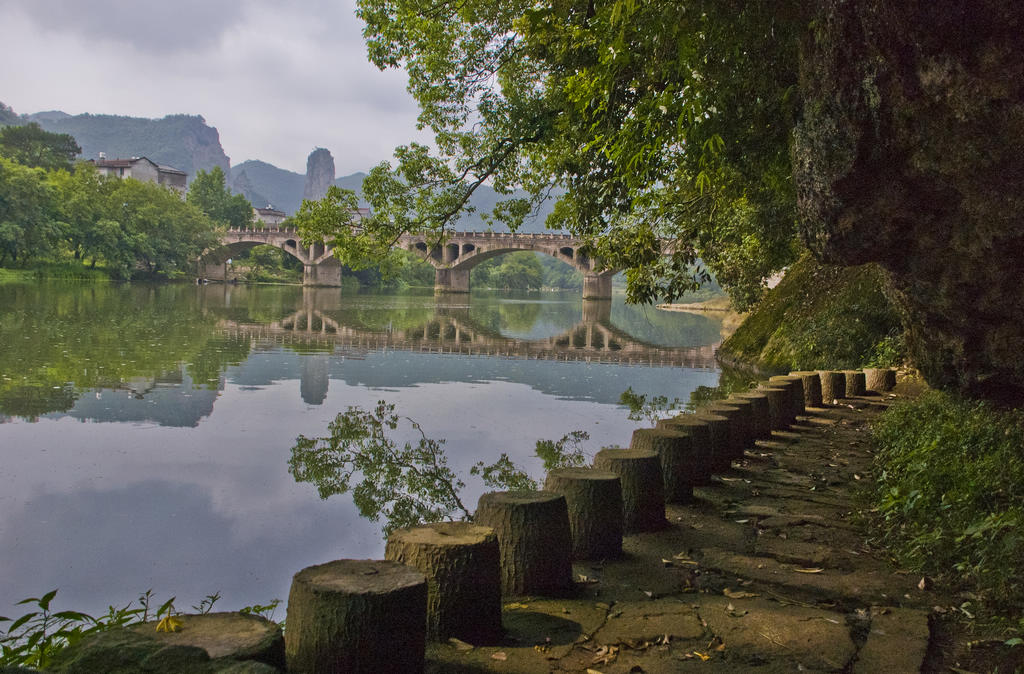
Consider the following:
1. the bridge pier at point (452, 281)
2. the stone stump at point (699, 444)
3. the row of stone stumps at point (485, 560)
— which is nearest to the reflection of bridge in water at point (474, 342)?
the stone stump at point (699, 444)

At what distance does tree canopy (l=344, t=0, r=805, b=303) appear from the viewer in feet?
19.6

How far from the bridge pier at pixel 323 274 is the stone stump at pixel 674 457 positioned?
72546mm

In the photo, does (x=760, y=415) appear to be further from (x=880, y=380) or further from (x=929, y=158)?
(x=880, y=380)

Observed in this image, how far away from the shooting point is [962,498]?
15.1 ft

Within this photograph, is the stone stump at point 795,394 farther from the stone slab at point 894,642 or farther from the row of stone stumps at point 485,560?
the stone slab at point 894,642

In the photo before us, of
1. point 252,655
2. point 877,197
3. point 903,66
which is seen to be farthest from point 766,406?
point 252,655

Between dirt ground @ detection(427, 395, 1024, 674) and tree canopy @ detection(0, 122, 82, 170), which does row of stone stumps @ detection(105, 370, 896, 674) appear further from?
tree canopy @ detection(0, 122, 82, 170)

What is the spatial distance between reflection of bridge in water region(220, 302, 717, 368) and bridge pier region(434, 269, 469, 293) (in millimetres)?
45016

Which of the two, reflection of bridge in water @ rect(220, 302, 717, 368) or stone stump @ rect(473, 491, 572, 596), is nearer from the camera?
stone stump @ rect(473, 491, 572, 596)

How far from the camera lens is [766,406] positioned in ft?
26.1

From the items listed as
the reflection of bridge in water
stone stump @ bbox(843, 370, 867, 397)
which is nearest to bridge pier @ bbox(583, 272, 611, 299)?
the reflection of bridge in water

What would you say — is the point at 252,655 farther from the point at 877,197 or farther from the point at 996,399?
the point at 996,399

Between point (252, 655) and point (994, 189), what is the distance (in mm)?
3619

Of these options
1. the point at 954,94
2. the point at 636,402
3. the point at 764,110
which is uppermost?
the point at 764,110
